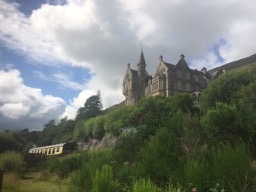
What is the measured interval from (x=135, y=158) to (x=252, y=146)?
502 cm

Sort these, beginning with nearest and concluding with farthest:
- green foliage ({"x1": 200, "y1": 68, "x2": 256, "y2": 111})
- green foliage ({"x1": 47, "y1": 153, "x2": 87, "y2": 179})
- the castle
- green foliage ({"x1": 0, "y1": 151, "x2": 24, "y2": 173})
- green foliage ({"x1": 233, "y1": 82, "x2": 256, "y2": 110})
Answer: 1. green foliage ({"x1": 47, "y1": 153, "x2": 87, "y2": 179})
2. green foliage ({"x1": 0, "y1": 151, "x2": 24, "y2": 173})
3. green foliage ({"x1": 233, "y1": 82, "x2": 256, "y2": 110})
4. green foliage ({"x1": 200, "y1": 68, "x2": 256, "y2": 111})
5. the castle

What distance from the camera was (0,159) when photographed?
65.4 ft

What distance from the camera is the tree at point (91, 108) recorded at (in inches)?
2990

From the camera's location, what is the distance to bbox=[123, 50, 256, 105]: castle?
5403cm

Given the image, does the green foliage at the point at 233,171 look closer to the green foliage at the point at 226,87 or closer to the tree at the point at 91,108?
the green foliage at the point at 226,87

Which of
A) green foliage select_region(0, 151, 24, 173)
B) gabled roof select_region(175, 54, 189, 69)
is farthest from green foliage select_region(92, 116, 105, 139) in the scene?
green foliage select_region(0, 151, 24, 173)

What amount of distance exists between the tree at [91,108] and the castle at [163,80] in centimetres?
1501

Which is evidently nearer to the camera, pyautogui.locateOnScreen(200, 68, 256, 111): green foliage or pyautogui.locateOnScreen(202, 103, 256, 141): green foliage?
pyautogui.locateOnScreen(202, 103, 256, 141): green foliage

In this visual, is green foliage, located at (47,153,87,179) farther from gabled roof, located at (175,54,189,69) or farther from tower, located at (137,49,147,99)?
tower, located at (137,49,147,99)

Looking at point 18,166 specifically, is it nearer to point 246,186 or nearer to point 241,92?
point 246,186

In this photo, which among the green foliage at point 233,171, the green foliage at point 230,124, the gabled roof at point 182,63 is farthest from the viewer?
the gabled roof at point 182,63

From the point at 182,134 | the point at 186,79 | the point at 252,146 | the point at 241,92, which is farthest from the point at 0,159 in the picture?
the point at 186,79

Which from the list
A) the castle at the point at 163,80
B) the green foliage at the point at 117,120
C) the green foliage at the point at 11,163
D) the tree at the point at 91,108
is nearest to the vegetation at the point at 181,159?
the green foliage at the point at 11,163

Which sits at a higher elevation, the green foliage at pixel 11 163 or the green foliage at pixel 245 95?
the green foliage at pixel 245 95
